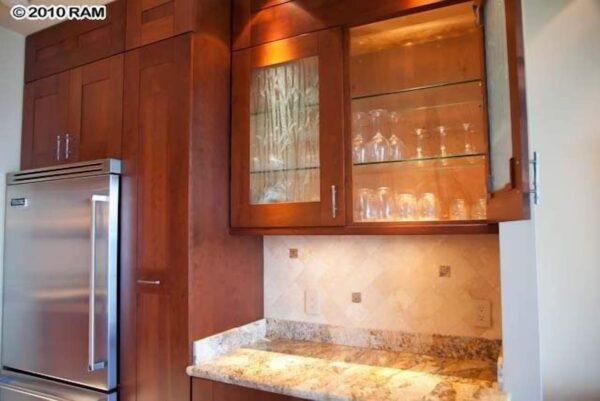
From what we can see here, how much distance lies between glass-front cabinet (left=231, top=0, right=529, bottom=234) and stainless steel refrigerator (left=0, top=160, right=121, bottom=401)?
0.62 metres

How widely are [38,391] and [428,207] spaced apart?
1.99 meters

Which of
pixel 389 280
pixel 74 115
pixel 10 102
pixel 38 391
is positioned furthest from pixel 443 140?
pixel 10 102

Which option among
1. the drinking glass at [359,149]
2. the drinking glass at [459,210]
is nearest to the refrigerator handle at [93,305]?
the drinking glass at [359,149]

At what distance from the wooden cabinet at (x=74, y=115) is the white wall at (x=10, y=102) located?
0.04m

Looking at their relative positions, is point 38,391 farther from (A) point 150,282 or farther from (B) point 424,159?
(B) point 424,159

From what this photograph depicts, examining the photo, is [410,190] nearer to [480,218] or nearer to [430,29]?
[480,218]

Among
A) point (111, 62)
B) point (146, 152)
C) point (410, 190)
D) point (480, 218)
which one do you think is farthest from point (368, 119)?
point (111, 62)

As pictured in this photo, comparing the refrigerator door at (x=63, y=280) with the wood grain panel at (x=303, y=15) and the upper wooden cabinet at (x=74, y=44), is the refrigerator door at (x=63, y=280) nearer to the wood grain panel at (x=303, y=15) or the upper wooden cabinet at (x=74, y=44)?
the upper wooden cabinet at (x=74, y=44)

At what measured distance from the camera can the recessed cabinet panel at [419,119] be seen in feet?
5.25

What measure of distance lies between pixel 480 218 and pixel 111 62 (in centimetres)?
182

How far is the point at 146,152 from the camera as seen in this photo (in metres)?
1.87

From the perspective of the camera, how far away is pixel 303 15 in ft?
5.99

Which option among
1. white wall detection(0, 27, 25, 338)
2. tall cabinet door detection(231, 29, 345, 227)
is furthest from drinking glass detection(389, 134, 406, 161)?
white wall detection(0, 27, 25, 338)

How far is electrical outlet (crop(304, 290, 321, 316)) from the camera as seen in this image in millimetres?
2041
